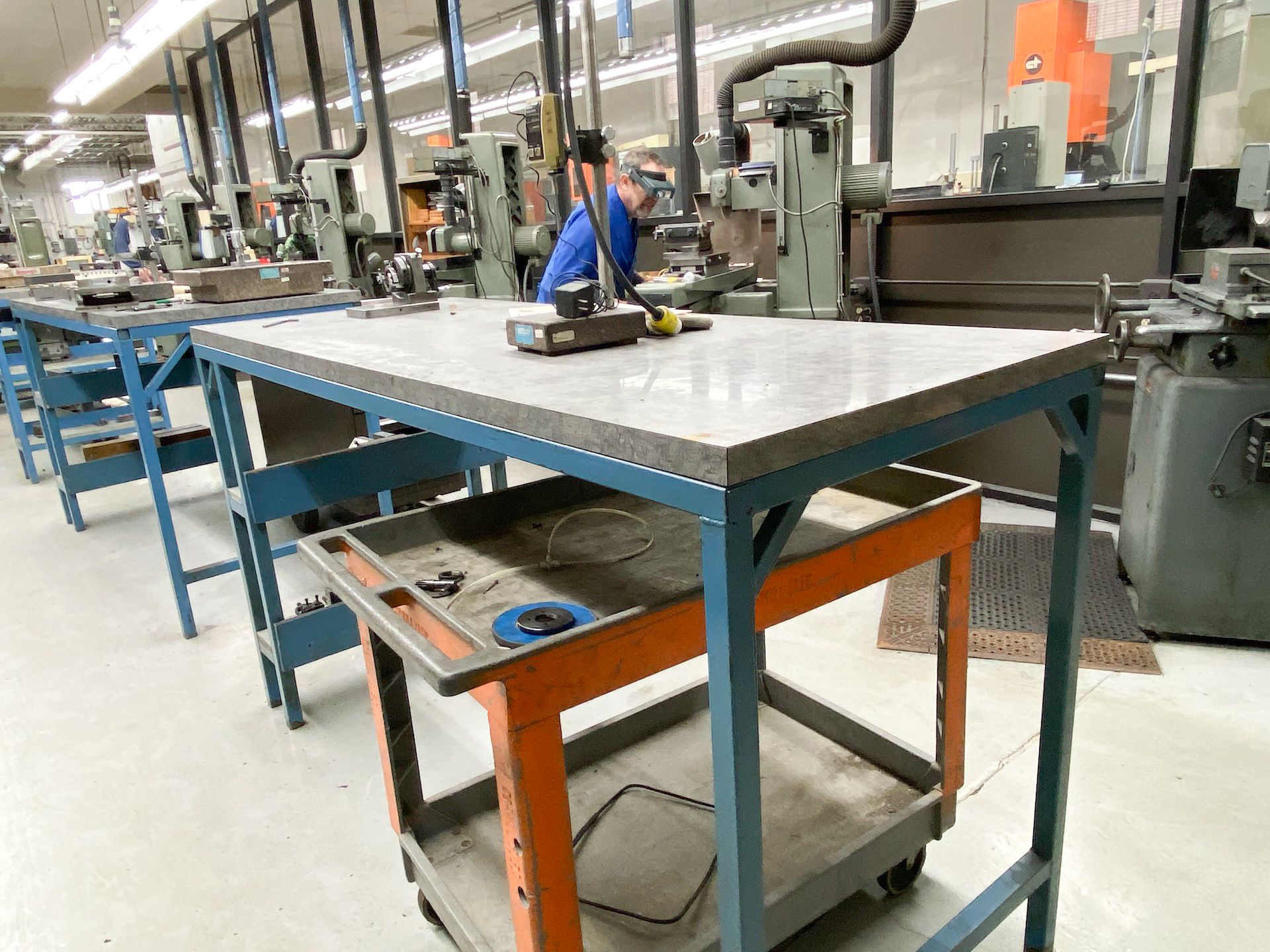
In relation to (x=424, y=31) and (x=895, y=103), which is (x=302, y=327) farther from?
(x=424, y=31)

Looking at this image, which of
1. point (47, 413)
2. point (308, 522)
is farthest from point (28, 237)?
point (308, 522)

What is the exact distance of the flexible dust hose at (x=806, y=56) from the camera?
7.04 feet

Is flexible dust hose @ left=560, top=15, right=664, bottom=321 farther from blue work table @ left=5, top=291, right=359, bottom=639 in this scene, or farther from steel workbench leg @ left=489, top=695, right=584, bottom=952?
blue work table @ left=5, top=291, right=359, bottom=639

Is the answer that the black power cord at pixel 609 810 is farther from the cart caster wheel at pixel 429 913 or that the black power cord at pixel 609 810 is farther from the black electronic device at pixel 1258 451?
the black electronic device at pixel 1258 451

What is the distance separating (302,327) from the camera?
183 cm

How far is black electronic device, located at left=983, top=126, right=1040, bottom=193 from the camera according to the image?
9.93 ft

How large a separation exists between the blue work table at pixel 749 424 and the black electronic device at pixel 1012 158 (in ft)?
7.02

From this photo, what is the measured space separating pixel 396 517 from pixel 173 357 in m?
1.38

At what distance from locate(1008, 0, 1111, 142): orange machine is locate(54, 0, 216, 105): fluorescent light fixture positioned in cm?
387

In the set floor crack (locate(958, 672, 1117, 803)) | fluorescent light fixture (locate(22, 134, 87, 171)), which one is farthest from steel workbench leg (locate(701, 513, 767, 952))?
fluorescent light fixture (locate(22, 134, 87, 171))

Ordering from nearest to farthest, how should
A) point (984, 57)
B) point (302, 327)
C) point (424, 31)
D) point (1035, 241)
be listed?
point (302, 327)
point (1035, 241)
point (984, 57)
point (424, 31)

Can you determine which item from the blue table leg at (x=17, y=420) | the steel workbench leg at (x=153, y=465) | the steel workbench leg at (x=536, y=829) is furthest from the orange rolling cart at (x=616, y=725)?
the blue table leg at (x=17, y=420)

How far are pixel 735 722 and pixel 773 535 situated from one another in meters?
0.17

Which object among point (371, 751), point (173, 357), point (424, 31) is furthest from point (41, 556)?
point (424, 31)
